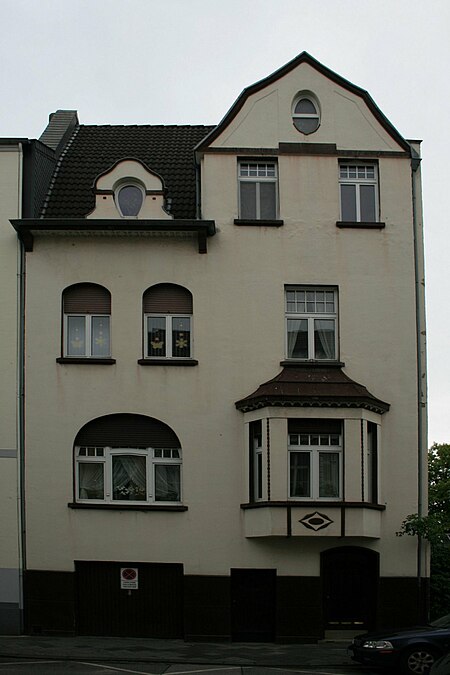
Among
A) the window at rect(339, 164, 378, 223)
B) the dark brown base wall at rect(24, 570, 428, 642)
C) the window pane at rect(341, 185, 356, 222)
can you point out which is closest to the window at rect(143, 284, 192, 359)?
the window pane at rect(341, 185, 356, 222)

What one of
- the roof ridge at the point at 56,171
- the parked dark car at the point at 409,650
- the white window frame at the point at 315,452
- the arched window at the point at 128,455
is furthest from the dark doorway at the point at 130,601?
the roof ridge at the point at 56,171

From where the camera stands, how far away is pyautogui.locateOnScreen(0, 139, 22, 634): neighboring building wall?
2334 cm

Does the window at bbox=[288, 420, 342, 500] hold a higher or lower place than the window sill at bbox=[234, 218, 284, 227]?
lower

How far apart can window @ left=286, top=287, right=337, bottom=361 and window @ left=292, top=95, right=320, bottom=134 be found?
4.19 metres

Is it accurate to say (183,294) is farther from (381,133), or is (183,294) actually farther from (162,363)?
(381,133)

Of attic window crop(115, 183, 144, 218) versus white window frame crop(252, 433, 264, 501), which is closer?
white window frame crop(252, 433, 264, 501)

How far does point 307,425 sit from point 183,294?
446 cm

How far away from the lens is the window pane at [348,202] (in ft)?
82.3

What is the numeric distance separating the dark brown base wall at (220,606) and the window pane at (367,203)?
29.0ft

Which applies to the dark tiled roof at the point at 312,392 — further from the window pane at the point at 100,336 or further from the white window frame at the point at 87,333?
the white window frame at the point at 87,333

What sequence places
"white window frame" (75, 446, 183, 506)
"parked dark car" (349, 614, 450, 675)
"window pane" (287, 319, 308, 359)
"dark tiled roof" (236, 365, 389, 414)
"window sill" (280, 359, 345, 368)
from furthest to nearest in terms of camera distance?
1. "window pane" (287, 319, 308, 359)
2. "window sill" (280, 359, 345, 368)
3. "white window frame" (75, 446, 183, 506)
4. "dark tiled roof" (236, 365, 389, 414)
5. "parked dark car" (349, 614, 450, 675)

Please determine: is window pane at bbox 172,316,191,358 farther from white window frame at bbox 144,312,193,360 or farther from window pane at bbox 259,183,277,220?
window pane at bbox 259,183,277,220

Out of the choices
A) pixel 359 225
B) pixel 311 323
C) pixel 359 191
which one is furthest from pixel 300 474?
pixel 359 191

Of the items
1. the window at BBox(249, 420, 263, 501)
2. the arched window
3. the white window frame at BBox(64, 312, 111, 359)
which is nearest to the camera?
the window at BBox(249, 420, 263, 501)
